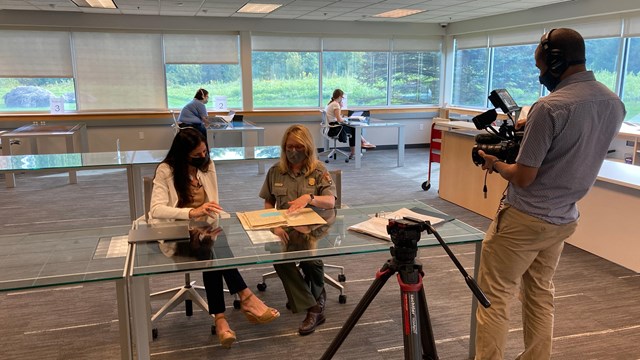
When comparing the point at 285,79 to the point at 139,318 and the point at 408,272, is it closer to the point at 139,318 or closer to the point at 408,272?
the point at 139,318

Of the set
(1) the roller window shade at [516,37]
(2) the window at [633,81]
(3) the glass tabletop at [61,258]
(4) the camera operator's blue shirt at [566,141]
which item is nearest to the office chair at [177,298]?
(3) the glass tabletop at [61,258]

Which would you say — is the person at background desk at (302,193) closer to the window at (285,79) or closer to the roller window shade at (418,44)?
the window at (285,79)

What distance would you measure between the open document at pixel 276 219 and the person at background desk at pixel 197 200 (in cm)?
17

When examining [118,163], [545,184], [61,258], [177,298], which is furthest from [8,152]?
[545,184]

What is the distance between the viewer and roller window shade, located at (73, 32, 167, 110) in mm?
7965

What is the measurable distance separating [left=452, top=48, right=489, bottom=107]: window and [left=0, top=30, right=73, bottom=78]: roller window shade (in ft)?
23.1

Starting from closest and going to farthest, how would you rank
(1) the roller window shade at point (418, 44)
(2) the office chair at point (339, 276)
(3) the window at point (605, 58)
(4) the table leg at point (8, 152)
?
(2) the office chair at point (339, 276) < (4) the table leg at point (8, 152) < (3) the window at point (605, 58) < (1) the roller window shade at point (418, 44)

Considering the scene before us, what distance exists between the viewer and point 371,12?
7633 mm

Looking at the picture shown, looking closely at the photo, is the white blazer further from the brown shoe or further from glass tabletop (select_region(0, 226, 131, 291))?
the brown shoe

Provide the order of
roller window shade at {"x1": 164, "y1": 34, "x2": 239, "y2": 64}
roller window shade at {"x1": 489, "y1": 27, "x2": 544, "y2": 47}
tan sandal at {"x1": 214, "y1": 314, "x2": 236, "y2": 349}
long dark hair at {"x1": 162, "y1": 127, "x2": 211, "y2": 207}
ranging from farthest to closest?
1. roller window shade at {"x1": 164, "y1": 34, "x2": 239, "y2": 64}
2. roller window shade at {"x1": 489, "y1": 27, "x2": 544, "y2": 47}
3. long dark hair at {"x1": 162, "y1": 127, "x2": 211, "y2": 207}
4. tan sandal at {"x1": 214, "y1": 314, "x2": 236, "y2": 349}

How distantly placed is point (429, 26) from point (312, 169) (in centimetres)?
764

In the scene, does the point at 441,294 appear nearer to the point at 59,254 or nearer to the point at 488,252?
the point at 488,252

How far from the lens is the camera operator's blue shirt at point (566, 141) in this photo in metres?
1.73

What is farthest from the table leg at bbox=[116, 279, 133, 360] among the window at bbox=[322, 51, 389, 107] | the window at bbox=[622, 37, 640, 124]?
the window at bbox=[322, 51, 389, 107]
